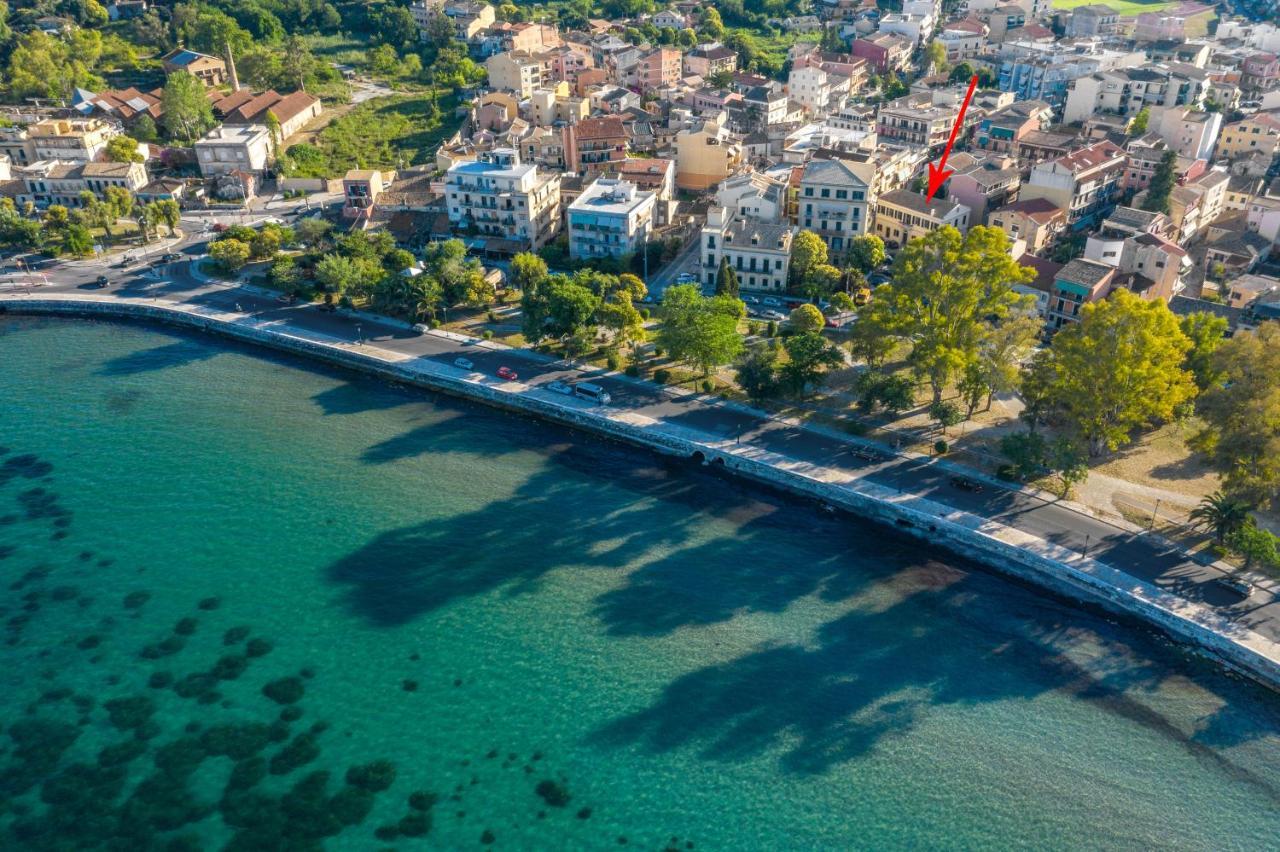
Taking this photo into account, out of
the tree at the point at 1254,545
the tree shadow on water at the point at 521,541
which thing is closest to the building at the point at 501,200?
the tree shadow on water at the point at 521,541

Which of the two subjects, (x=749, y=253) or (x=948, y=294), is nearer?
(x=948, y=294)

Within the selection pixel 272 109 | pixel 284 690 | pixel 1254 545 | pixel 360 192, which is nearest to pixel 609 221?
pixel 360 192

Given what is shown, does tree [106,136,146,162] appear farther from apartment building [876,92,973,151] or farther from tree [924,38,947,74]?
tree [924,38,947,74]

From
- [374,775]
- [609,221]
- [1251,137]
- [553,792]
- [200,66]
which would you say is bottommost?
[374,775]

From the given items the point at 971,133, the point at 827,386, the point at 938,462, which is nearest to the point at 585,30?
the point at 971,133

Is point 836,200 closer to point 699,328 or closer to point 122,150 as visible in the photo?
point 699,328

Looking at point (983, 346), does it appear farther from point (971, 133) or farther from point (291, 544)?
point (971, 133)
